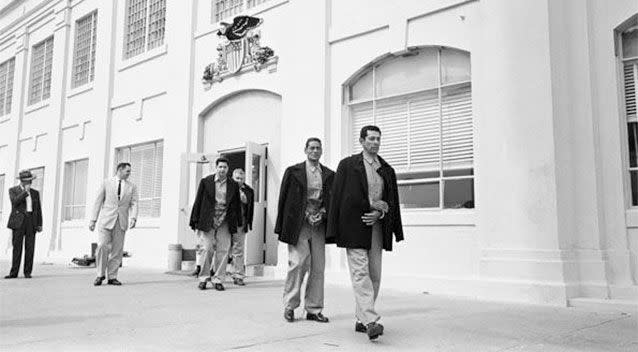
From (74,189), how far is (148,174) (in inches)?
181

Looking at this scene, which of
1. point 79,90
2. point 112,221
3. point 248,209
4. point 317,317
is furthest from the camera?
point 79,90

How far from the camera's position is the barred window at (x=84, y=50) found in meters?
17.8

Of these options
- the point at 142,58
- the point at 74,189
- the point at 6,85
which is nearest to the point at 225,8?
the point at 142,58

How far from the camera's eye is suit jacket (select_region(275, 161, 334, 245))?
570 cm

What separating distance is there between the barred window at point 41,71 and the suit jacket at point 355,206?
59.3 ft

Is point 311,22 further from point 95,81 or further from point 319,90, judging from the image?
point 95,81

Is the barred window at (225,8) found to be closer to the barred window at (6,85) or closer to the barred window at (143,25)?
the barred window at (143,25)

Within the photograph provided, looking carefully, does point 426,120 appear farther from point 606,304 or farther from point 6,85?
point 6,85

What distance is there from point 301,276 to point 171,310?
1.72m

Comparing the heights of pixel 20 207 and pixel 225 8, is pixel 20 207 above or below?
below

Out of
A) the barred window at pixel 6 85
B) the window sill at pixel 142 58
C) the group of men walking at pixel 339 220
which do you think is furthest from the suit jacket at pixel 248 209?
the barred window at pixel 6 85

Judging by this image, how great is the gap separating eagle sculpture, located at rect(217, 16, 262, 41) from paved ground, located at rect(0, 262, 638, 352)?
246 inches

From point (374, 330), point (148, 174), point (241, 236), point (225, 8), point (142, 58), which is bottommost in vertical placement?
point (374, 330)

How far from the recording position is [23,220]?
10625 mm
